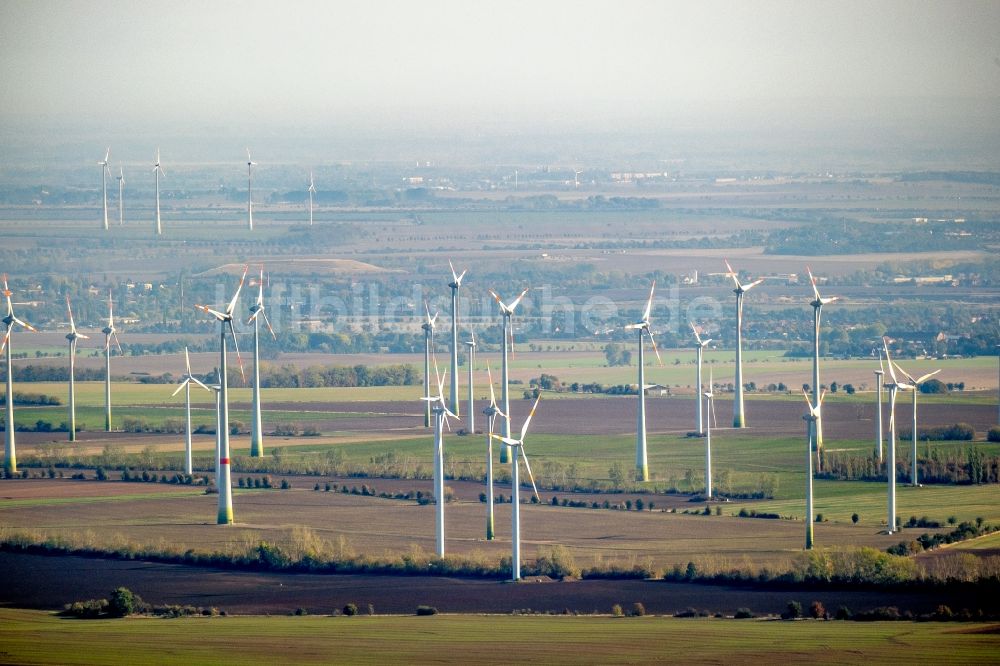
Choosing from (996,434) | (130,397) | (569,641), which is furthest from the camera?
(130,397)

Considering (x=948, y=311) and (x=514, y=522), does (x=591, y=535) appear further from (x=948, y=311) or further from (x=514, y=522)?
(x=948, y=311)

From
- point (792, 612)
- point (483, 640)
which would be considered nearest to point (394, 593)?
point (483, 640)

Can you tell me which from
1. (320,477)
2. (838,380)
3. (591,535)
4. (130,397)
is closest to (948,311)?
(838,380)

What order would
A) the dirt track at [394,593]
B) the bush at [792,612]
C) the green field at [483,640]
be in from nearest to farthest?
the green field at [483,640], the bush at [792,612], the dirt track at [394,593]

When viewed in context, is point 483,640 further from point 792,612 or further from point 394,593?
point 792,612

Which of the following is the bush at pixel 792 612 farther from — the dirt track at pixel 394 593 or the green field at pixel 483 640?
the green field at pixel 483 640

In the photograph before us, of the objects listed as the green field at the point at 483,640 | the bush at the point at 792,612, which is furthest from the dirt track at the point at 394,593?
the green field at the point at 483,640
